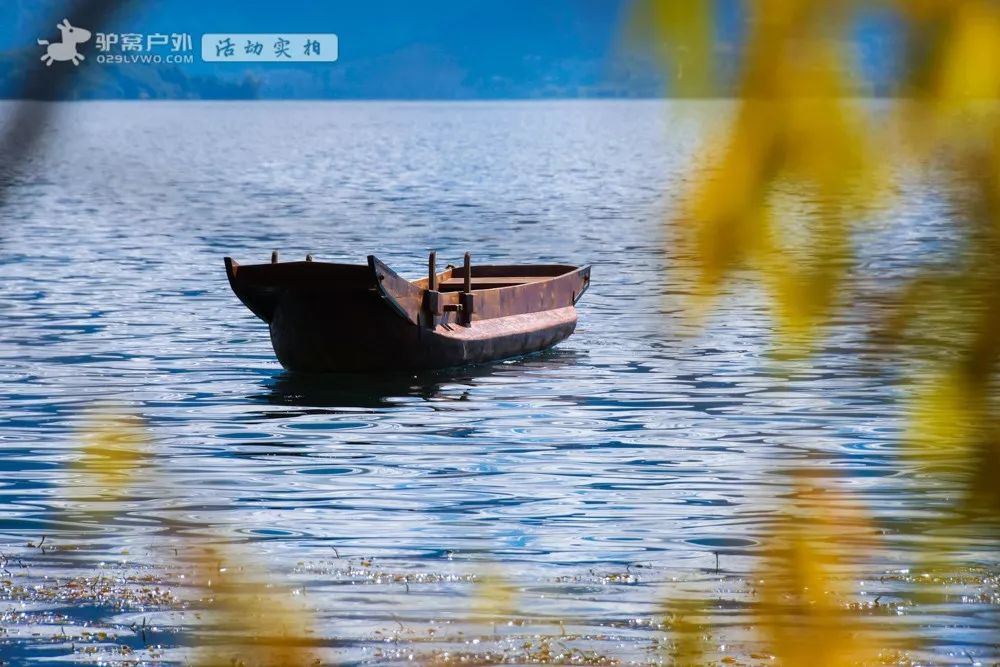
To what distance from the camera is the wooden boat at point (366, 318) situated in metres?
21.7

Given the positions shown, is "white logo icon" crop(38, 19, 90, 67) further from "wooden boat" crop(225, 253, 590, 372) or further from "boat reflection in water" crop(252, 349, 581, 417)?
"wooden boat" crop(225, 253, 590, 372)

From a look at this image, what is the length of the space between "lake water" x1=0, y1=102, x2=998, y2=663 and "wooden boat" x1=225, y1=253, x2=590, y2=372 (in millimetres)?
366

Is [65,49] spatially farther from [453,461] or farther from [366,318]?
[366,318]

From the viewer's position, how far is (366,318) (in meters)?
22.5

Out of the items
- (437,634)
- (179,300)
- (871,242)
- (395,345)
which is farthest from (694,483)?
(179,300)

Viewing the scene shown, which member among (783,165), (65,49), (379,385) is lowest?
(379,385)

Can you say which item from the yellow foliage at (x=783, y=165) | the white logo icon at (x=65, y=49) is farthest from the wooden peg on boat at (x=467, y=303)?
the white logo icon at (x=65, y=49)

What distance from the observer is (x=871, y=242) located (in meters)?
1.76

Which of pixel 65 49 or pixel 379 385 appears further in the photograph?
pixel 379 385

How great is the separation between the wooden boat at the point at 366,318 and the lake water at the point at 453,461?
37 centimetres

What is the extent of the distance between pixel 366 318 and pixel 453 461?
6.65 metres

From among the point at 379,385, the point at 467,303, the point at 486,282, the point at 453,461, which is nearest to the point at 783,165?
the point at 453,461

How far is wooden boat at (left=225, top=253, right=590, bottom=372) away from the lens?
2170 centimetres

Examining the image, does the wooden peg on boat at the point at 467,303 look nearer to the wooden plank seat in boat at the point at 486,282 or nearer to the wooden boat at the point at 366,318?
the wooden boat at the point at 366,318
